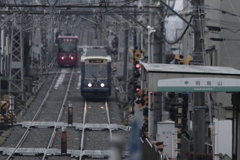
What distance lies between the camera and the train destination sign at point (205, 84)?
9367 mm

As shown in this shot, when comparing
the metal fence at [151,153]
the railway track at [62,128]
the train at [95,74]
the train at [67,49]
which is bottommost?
the railway track at [62,128]

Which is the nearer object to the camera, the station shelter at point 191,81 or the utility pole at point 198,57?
the station shelter at point 191,81

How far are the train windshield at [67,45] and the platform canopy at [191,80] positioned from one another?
38805 millimetres

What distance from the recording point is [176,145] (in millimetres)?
15414

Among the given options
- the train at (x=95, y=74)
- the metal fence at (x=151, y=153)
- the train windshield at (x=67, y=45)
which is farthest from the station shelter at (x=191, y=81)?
the train windshield at (x=67, y=45)

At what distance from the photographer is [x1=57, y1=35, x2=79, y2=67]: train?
48.0m

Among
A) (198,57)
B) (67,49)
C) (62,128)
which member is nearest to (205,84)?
(198,57)

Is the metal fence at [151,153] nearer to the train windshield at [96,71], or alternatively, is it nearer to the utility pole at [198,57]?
the utility pole at [198,57]

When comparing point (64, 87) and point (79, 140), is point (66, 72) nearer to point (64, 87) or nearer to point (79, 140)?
point (64, 87)

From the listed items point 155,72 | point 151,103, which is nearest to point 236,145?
point 155,72

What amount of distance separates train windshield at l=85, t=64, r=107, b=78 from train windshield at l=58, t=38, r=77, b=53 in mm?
16533

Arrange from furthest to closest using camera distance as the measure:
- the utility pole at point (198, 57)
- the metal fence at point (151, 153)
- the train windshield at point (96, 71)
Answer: the train windshield at point (96, 71)
the utility pole at point (198, 57)
the metal fence at point (151, 153)

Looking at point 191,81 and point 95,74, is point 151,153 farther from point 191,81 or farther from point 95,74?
point 95,74

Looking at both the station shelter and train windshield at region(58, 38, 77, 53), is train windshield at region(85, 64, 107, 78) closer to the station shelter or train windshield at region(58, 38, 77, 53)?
train windshield at region(58, 38, 77, 53)
